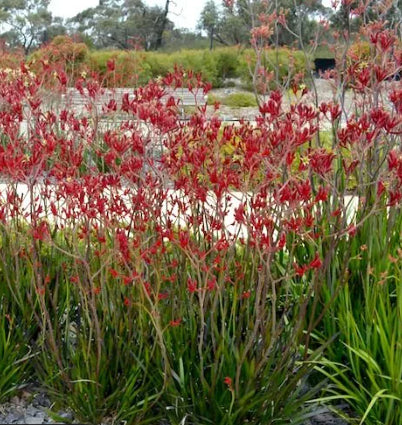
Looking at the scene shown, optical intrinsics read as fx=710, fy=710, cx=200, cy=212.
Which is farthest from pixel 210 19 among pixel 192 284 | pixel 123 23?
pixel 192 284

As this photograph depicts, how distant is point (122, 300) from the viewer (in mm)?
2867

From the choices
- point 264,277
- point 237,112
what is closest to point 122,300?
point 264,277

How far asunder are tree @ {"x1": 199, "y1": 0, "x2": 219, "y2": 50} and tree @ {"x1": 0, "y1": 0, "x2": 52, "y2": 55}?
454 inches

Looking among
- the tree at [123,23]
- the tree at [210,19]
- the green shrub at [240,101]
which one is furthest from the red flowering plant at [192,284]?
the tree at [210,19]

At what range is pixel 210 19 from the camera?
46688mm

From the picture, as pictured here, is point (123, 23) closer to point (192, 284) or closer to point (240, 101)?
point (240, 101)

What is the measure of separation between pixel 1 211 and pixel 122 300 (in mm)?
598

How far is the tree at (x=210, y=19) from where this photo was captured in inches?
1852

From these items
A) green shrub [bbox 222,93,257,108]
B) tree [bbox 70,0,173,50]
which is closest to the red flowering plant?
green shrub [bbox 222,93,257,108]

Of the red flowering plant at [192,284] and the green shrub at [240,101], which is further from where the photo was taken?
the green shrub at [240,101]

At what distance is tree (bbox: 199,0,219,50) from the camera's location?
4703cm

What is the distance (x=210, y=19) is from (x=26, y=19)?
13.4 meters

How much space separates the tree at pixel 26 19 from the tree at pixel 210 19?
11.5m

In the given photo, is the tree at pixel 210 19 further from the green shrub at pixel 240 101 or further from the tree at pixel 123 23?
the green shrub at pixel 240 101
